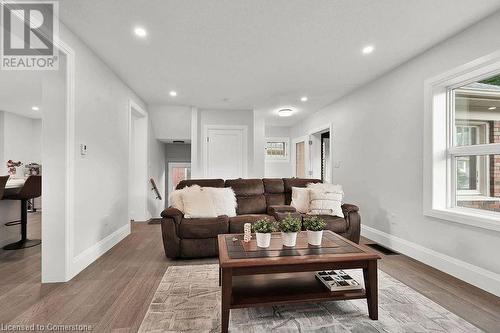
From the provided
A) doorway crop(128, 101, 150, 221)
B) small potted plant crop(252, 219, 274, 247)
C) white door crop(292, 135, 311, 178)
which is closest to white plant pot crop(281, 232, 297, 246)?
small potted plant crop(252, 219, 274, 247)

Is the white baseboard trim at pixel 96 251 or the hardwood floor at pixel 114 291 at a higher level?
the white baseboard trim at pixel 96 251

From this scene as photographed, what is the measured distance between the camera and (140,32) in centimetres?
255

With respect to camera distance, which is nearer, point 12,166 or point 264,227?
point 264,227

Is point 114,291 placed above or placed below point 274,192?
below

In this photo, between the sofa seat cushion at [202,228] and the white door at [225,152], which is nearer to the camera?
the sofa seat cushion at [202,228]

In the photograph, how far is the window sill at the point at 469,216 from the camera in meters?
2.23

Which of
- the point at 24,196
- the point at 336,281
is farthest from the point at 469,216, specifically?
the point at 24,196

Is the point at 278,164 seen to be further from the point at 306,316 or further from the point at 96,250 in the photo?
the point at 306,316

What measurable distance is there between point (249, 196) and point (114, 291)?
2.14 meters

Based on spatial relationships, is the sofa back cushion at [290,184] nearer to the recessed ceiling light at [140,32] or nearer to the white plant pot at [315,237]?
the white plant pot at [315,237]

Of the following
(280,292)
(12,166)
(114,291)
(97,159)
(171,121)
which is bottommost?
(114,291)

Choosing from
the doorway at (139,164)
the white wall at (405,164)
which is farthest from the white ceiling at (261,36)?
the doorway at (139,164)

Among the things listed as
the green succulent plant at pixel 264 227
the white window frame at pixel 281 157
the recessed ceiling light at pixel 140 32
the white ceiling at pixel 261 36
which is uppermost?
the white ceiling at pixel 261 36

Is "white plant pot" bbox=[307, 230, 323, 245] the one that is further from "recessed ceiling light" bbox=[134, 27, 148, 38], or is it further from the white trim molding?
"recessed ceiling light" bbox=[134, 27, 148, 38]
